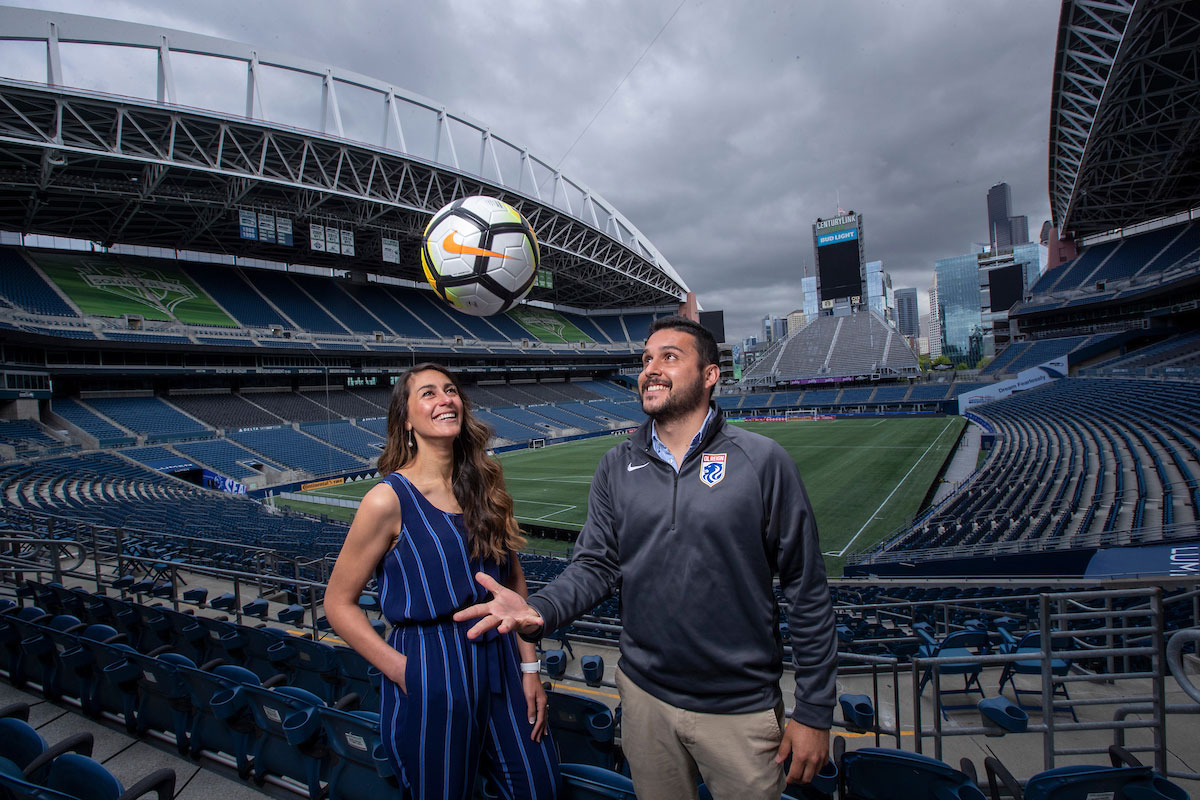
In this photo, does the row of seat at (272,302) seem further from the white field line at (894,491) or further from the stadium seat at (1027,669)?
the stadium seat at (1027,669)

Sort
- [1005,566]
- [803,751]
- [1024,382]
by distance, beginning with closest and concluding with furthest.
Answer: [803,751] < [1005,566] < [1024,382]

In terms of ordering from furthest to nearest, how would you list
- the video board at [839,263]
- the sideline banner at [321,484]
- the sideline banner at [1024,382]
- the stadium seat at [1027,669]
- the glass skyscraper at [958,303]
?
the glass skyscraper at [958,303] → the video board at [839,263] → the sideline banner at [1024,382] → the sideline banner at [321,484] → the stadium seat at [1027,669]

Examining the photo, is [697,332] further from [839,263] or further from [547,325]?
[839,263]

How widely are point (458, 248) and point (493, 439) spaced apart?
1172 centimetres

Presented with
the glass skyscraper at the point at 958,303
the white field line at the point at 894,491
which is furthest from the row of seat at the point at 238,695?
the glass skyscraper at the point at 958,303

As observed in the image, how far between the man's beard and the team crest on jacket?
18cm

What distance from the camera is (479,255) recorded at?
5.47 metres

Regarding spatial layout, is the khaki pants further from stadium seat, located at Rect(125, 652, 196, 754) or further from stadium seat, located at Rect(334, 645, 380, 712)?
stadium seat, located at Rect(125, 652, 196, 754)

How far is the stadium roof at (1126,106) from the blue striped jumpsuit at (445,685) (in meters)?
24.7

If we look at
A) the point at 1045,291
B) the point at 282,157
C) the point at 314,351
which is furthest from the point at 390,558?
the point at 1045,291

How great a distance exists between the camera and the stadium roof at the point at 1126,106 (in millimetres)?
17969

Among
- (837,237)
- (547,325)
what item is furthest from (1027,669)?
(837,237)

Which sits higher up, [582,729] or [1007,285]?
[1007,285]

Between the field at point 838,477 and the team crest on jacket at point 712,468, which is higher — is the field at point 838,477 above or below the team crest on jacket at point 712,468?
below
